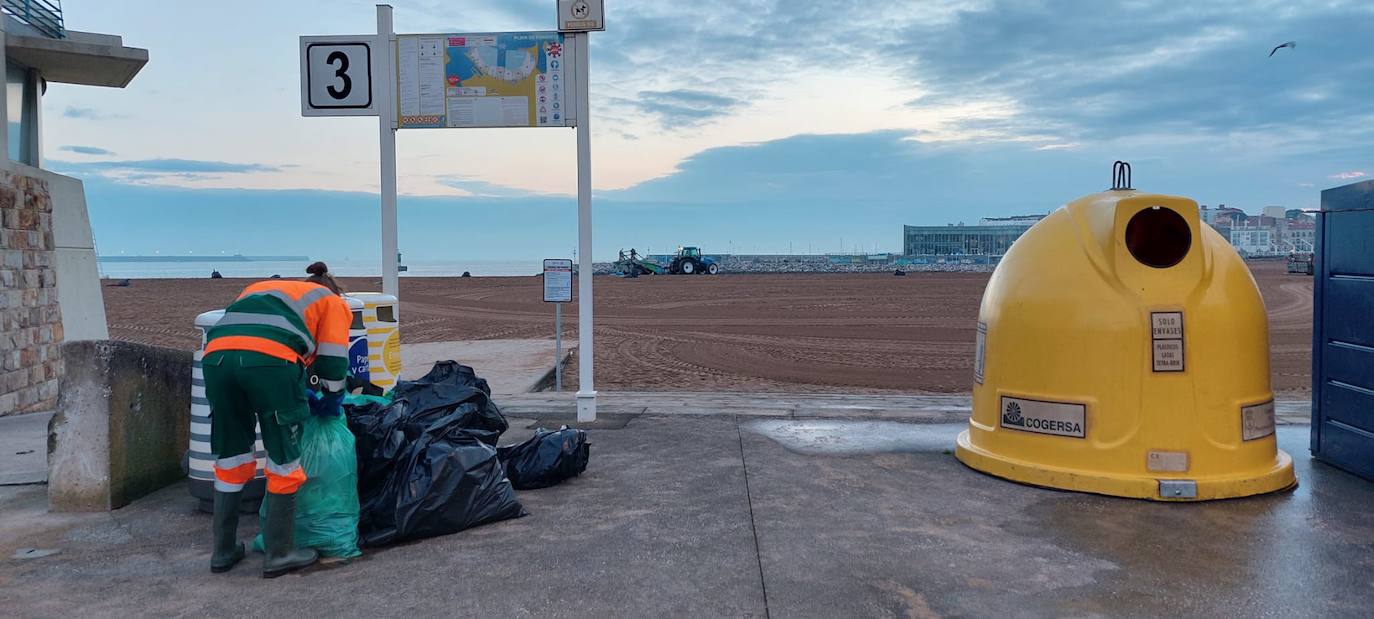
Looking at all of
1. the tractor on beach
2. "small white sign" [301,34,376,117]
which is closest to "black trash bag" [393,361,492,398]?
"small white sign" [301,34,376,117]

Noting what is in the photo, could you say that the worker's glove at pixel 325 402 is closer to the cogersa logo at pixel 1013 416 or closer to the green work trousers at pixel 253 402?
the green work trousers at pixel 253 402

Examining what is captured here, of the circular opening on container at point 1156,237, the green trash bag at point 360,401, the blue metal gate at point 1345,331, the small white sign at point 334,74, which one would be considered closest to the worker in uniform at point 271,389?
the green trash bag at point 360,401

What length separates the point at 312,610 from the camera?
12.1ft

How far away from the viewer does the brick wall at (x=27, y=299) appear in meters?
8.60

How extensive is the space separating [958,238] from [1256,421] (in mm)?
126088

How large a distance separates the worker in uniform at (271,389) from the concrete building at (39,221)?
501 cm

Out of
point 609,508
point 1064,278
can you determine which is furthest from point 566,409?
point 1064,278

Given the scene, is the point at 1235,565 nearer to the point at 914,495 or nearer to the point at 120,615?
the point at 914,495

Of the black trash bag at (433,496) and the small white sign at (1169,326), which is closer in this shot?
the black trash bag at (433,496)

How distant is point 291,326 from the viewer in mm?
4086

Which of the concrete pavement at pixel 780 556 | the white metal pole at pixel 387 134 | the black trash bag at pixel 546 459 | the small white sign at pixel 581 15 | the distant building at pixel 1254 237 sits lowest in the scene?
the concrete pavement at pixel 780 556

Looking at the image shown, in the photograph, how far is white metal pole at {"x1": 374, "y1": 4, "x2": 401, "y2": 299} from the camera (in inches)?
302

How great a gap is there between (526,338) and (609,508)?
13287 mm

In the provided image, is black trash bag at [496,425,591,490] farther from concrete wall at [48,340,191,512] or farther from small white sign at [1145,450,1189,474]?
small white sign at [1145,450,1189,474]
